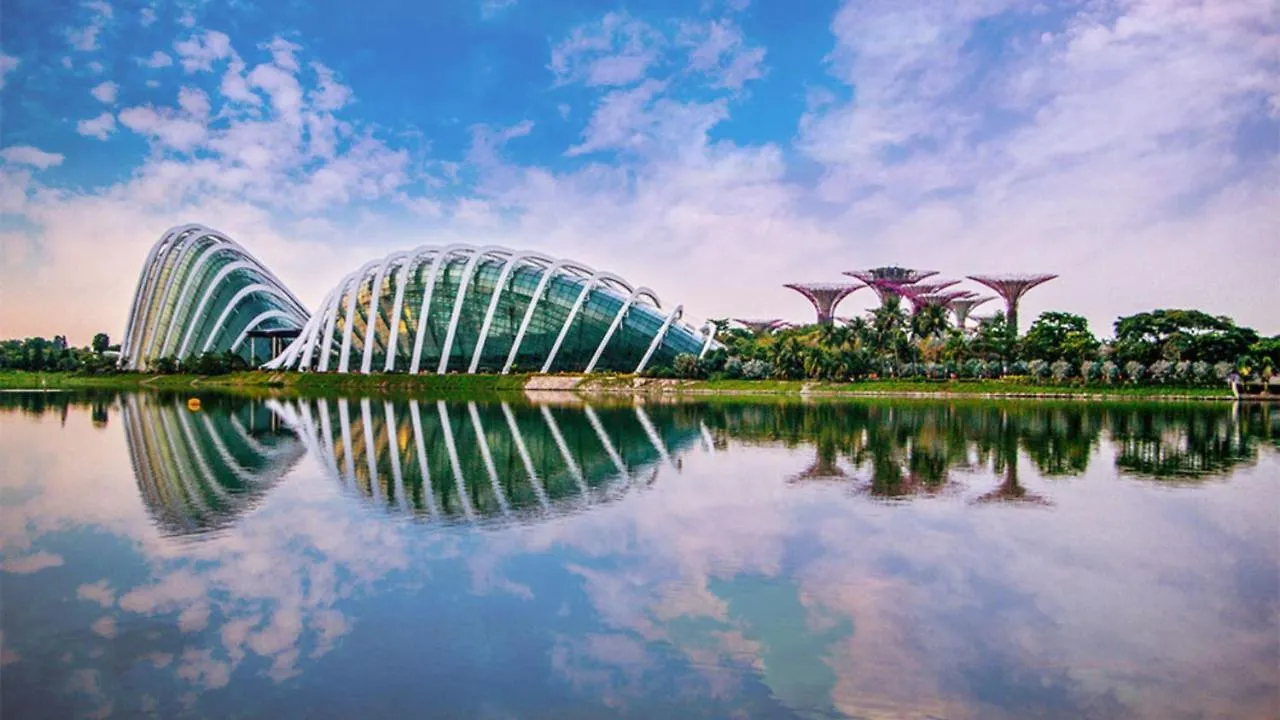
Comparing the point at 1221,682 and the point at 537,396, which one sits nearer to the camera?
the point at 1221,682

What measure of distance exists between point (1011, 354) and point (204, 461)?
190 feet

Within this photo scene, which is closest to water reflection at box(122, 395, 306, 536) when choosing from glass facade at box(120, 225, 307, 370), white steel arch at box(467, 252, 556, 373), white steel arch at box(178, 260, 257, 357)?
white steel arch at box(467, 252, 556, 373)

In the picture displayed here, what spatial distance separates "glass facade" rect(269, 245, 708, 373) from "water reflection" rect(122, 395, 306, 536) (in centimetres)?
3807

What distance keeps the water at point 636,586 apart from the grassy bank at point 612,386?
37529mm

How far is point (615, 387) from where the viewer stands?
6931 cm

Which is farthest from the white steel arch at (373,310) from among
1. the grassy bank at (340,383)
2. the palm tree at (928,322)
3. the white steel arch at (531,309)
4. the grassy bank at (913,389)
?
the palm tree at (928,322)

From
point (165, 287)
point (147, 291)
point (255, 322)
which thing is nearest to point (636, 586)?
point (255, 322)

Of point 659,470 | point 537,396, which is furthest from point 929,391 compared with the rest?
point 659,470

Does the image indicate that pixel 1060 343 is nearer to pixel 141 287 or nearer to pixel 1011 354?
pixel 1011 354

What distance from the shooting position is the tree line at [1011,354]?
60188 millimetres

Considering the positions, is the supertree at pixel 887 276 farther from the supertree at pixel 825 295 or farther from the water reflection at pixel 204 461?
the water reflection at pixel 204 461

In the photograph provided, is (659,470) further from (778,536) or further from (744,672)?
(744,672)

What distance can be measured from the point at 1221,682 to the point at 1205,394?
5725cm

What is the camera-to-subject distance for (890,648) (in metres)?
8.98
